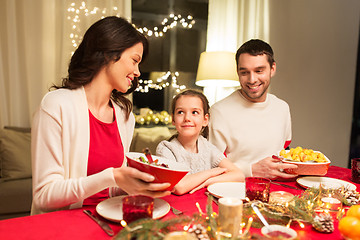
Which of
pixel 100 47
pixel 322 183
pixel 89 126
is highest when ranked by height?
pixel 100 47

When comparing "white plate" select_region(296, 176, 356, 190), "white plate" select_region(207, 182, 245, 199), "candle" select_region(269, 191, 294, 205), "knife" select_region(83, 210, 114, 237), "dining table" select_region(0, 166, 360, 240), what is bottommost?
"white plate" select_region(296, 176, 356, 190)

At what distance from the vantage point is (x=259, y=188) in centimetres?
115

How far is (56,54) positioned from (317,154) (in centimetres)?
316

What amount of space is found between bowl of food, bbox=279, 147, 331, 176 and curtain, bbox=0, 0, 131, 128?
114 inches

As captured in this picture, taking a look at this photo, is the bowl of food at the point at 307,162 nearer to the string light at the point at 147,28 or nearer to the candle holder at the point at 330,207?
the candle holder at the point at 330,207

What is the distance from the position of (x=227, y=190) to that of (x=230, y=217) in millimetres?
488

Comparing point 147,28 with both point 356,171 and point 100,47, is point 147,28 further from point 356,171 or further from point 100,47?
point 356,171

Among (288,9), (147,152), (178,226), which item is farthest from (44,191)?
(288,9)

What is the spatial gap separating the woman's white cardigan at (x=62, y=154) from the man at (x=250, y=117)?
1055mm

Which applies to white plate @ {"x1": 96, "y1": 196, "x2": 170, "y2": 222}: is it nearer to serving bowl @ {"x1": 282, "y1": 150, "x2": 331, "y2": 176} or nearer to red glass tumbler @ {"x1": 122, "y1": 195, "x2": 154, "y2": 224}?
red glass tumbler @ {"x1": 122, "y1": 195, "x2": 154, "y2": 224}

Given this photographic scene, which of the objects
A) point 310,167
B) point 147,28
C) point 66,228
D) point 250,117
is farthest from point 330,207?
point 147,28

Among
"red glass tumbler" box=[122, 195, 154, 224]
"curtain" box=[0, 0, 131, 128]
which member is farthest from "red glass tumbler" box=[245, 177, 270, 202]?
"curtain" box=[0, 0, 131, 128]

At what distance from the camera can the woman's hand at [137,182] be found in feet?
3.29

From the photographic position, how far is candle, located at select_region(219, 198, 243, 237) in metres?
0.85
